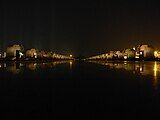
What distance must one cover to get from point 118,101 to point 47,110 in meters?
2.75

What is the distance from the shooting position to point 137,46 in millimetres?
177750

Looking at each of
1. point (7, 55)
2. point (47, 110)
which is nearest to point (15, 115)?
point (47, 110)

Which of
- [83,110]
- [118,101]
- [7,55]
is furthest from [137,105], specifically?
[7,55]

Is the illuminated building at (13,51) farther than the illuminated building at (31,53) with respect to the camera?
No

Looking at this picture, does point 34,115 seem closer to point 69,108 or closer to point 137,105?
point 69,108

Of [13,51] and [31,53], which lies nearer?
[13,51]

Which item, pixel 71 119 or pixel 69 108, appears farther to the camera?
pixel 69 108

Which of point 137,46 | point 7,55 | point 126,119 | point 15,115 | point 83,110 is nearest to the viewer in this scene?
point 126,119

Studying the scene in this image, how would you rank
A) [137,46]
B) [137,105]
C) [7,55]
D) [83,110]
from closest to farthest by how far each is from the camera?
1. [83,110]
2. [137,105]
3. [7,55]
4. [137,46]

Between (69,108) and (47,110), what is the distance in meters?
0.70

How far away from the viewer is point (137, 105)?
9.05 metres

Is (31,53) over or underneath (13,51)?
underneath

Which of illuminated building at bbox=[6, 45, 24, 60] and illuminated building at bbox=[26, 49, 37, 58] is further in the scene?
illuminated building at bbox=[26, 49, 37, 58]

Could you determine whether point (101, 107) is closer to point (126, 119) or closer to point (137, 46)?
point (126, 119)
